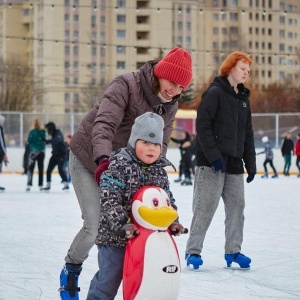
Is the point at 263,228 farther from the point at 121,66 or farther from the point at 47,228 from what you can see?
the point at 121,66

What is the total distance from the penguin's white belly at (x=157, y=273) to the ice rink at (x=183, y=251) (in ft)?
4.84

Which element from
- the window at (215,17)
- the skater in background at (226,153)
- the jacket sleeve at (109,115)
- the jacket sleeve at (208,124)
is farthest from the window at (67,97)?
the jacket sleeve at (109,115)

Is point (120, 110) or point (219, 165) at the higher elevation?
point (120, 110)

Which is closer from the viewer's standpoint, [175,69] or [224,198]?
[175,69]

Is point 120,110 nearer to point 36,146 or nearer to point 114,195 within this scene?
point 114,195

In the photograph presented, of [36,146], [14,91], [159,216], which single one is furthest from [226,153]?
[14,91]

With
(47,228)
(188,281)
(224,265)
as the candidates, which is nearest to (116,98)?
(188,281)

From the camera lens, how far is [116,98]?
4.83 m

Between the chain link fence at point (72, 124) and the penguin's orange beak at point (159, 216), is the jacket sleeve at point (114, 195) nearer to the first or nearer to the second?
the penguin's orange beak at point (159, 216)

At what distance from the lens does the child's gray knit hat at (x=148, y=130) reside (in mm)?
4301

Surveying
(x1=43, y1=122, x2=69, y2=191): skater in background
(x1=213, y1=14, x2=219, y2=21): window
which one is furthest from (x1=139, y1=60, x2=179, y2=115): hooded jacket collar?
(x1=213, y1=14, x2=219, y2=21): window

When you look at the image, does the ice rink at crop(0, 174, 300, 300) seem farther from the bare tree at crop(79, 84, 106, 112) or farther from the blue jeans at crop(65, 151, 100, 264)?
the bare tree at crop(79, 84, 106, 112)

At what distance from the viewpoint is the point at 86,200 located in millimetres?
4988

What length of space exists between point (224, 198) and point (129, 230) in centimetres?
283
